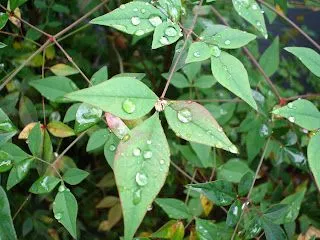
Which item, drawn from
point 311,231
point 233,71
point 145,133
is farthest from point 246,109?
point 145,133

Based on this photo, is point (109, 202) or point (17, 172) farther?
point (109, 202)

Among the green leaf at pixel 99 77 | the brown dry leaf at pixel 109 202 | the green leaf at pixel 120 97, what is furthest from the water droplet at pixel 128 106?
the brown dry leaf at pixel 109 202

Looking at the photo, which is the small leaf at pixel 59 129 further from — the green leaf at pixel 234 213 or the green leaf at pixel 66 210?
the green leaf at pixel 234 213

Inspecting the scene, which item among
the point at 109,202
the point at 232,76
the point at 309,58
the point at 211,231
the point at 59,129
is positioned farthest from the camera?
the point at 109,202

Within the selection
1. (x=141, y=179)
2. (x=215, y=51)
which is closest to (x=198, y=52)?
(x=215, y=51)

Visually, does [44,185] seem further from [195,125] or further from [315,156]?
[315,156]

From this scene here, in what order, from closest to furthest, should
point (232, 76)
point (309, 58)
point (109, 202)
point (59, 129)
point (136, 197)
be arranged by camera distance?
point (136, 197), point (232, 76), point (309, 58), point (59, 129), point (109, 202)
